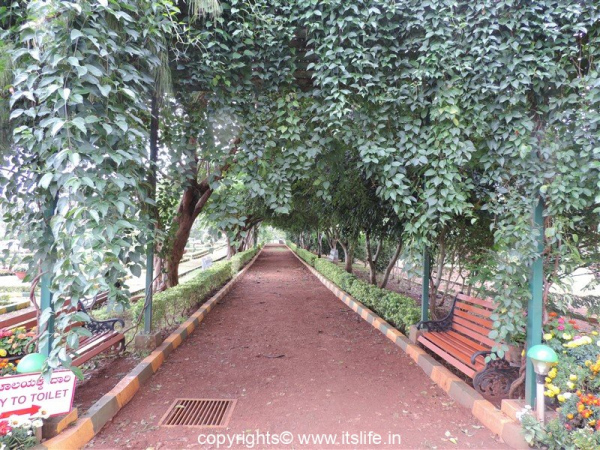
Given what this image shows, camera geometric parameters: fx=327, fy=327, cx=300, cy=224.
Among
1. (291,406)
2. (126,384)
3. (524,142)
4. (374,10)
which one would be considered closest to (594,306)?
(524,142)

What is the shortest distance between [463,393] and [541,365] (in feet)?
3.51

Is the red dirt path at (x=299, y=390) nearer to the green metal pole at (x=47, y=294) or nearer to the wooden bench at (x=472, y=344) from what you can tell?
the wooden bench at (x=472, y=344)

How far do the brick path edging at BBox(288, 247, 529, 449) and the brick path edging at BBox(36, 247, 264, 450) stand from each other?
135 inches

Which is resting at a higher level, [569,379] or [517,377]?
[569,379]

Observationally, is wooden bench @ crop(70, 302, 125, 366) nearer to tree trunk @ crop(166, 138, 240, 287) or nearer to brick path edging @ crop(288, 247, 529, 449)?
tree trunk @ crop(166, 138, 240, 287)

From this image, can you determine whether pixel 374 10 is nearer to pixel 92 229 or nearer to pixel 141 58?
pixel 141 58

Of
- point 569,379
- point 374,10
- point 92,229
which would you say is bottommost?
point 569,379

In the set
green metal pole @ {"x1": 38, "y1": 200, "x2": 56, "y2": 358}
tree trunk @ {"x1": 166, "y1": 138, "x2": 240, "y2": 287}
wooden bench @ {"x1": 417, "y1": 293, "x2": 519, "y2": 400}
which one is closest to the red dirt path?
wooden bench @ {"x1": 417, "y1": 293, "x2": 519, "y2": 400}

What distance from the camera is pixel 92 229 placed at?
2.34 metres

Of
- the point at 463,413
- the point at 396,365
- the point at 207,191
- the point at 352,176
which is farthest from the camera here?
the point at 207,191

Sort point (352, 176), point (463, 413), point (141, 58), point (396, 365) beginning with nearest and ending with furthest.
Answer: point (141, 58), point (463, 413), point (396, 365), point (352, 176)

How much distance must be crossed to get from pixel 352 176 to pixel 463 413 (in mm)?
3771

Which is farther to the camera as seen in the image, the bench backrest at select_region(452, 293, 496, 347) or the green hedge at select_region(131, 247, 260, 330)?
the green hedge at select_region(131, 247, 260, 330)

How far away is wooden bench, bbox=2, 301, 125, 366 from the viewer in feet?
11.8
